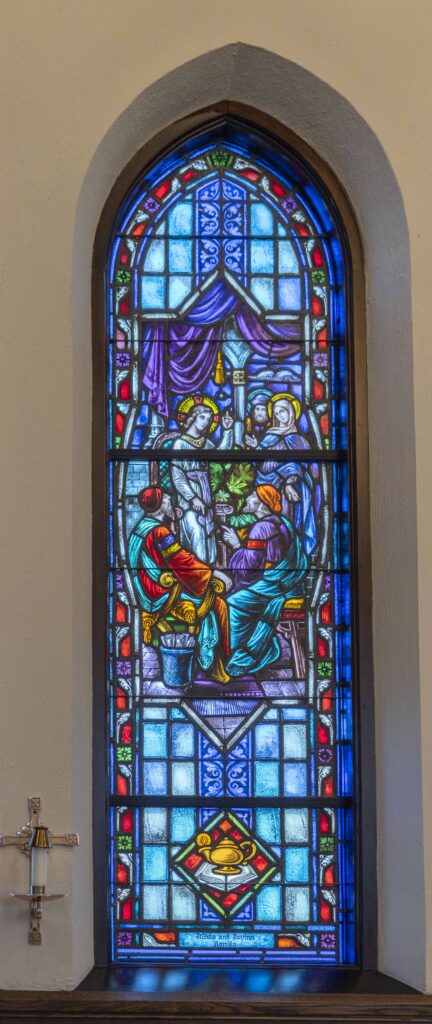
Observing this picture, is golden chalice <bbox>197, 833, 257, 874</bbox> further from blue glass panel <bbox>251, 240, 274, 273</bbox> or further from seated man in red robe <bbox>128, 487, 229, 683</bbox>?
blue glass panel <bbox>251, 240, 274, 273</bbox>

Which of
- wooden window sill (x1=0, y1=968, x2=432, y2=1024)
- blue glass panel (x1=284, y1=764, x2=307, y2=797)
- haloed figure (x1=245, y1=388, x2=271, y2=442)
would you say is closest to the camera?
wooden window sill (x1=0, y1=968, x2=432, y2=1024)

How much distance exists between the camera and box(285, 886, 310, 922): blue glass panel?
3.54 metres

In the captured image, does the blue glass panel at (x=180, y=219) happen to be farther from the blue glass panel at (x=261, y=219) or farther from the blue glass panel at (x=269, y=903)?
the blue glass panel at (x=269, y=903)

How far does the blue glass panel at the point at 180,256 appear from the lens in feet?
12.5

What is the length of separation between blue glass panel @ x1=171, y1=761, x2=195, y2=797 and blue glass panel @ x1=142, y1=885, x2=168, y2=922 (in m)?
0.28

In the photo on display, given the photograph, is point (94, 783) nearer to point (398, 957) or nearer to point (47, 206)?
point (398, 957)

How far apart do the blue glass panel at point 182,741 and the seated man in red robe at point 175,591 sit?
177 millimetres

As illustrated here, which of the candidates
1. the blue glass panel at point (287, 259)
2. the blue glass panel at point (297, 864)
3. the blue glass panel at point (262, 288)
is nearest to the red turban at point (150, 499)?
the blue glass panel at point (262, 288)

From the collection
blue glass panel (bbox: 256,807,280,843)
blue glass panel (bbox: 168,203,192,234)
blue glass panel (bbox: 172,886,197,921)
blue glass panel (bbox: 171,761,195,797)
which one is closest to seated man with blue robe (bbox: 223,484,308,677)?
blue glass panel (bbox: 171,761,195,797)

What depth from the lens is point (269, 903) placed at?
→ 11.6ft

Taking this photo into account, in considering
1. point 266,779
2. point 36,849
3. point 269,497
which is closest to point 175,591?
point 269,497

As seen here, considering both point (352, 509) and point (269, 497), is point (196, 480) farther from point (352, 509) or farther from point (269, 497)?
point (352, 509)

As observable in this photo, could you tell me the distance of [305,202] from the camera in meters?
3.86

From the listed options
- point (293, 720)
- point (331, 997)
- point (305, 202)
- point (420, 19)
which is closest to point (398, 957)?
point (331, 997)
